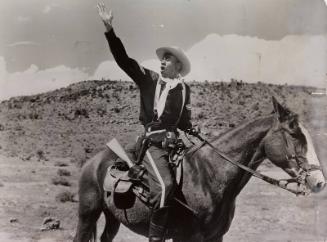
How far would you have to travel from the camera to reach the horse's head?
4.12 m

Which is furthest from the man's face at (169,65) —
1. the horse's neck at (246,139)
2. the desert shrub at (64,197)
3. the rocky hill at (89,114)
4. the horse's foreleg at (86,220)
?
the desert shrub at (64,197)

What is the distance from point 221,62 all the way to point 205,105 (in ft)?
5.30

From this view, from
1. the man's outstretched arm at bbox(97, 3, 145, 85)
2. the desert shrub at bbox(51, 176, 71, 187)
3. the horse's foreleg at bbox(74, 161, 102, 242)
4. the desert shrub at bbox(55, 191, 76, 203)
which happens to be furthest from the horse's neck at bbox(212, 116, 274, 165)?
the desert shrub at bbox(51, 176, 71, 187)

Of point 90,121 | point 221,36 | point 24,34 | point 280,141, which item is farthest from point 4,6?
point 280,141

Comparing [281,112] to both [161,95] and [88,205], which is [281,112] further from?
[88,205]

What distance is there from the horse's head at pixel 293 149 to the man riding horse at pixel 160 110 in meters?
0.81

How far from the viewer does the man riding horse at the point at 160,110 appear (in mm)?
4242

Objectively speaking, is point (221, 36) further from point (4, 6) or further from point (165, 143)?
point (4, 6)

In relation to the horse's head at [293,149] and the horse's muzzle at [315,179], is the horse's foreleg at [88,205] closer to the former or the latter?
the horse's head at [293,149]

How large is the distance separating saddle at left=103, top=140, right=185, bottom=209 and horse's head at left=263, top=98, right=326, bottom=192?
0.87 metres

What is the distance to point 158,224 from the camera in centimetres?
426

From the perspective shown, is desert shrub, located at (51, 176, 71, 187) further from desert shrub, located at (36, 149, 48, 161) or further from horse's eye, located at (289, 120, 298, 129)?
horse's eye, located at (289, 120, 298, 129)

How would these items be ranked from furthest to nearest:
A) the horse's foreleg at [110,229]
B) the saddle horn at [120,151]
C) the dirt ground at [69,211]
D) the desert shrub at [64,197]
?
the desert shrub at [64,197] → the dirt ground at [69,211] → the horse's foreleg at [110,229] → the saddle horn at [120,151]

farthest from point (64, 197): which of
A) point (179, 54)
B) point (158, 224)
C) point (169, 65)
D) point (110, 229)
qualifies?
point (179, 54)
